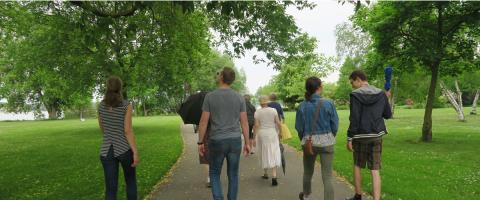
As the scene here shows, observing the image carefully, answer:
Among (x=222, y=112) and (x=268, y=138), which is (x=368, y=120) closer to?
(x=222, y=112)

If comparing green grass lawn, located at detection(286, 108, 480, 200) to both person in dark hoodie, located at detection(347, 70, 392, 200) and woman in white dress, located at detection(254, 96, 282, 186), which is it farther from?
woman in white dress, located at detection(254, 96, 282, 186)

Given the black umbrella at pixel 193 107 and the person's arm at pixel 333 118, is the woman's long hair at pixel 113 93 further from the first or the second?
the person's arm at pixel 333 118

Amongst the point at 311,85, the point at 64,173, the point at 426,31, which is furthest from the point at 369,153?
the point at 426,31

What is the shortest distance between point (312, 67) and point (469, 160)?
184 feet

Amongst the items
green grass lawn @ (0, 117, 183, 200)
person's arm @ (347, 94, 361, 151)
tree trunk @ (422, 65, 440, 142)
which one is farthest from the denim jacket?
tree trunk @ (422, 65, 440, 142)

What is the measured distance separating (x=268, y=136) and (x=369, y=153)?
2.36 meters

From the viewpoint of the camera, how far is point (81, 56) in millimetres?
22531

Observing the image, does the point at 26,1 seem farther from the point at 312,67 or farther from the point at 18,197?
the point at 312,67

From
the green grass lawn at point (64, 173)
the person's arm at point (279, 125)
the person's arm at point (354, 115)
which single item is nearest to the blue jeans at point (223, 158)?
the person's arm at point (354, 115)

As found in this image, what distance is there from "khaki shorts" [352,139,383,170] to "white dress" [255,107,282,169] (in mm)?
2065

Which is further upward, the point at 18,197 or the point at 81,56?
the point at 81,56

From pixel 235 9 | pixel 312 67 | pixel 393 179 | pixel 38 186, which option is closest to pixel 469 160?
pixel 393 179

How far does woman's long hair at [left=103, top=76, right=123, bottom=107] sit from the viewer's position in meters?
4.88

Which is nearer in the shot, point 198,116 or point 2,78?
point 198,116
